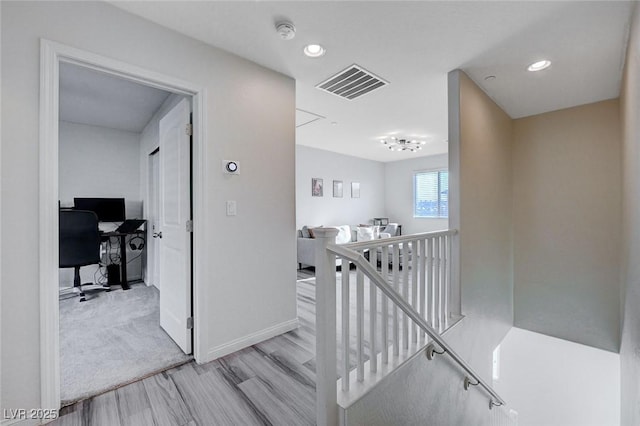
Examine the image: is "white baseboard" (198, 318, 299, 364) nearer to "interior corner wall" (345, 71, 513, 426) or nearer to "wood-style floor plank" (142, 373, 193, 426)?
"wood-style floor plank" (142, 373, 193, 426)

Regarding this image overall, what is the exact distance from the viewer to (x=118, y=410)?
1641 mm

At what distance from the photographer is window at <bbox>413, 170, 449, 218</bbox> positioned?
687 cm

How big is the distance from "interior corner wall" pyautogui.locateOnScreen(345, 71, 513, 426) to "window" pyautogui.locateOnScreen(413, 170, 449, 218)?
120 inches

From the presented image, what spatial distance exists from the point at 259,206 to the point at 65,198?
11.7ft

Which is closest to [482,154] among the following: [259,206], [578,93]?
[578,93]

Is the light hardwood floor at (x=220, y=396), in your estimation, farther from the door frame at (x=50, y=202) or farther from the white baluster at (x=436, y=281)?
the white baluster at (x=436, y=281)

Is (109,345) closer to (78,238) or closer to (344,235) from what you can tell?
(78,238)

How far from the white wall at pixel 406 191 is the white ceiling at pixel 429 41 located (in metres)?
3.72

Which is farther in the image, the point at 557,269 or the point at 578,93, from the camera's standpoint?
the point at 557,269

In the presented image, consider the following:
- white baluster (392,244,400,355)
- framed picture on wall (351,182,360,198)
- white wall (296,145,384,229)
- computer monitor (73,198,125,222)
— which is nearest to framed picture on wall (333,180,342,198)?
white wall (296,145,384,229)

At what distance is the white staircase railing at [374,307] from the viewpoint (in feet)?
4.52

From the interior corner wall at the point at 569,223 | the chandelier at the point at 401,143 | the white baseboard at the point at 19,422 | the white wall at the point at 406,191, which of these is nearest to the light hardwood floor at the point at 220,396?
the white baseboard at the point at 19,422

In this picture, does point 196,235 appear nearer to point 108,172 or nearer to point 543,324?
point 108,172

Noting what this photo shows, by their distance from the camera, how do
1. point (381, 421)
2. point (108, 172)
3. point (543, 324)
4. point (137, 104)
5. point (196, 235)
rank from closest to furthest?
point (381, 421) < point (196, 235) < point (137, 104) < point (543, 324) < point (108, 172)
